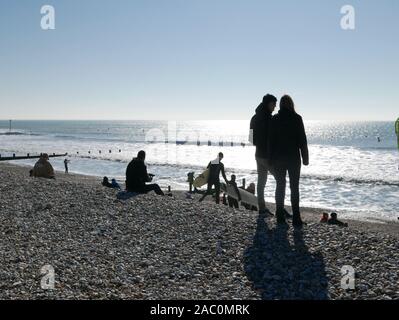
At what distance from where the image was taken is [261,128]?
9.02 m

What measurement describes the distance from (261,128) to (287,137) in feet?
3.53

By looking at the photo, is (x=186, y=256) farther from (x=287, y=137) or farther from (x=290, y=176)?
(x=287, y=137)

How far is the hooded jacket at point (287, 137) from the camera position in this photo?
7.96 metres

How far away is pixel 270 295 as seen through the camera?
5.89 metres

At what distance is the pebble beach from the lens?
6.14 m

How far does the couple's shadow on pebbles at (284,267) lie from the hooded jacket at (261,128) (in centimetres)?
175

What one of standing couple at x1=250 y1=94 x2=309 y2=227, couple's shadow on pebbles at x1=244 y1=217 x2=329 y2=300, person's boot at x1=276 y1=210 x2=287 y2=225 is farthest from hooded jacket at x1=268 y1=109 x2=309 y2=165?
couple's shadow on pebbles at x1=244 y1=217 x2=329 y2=300

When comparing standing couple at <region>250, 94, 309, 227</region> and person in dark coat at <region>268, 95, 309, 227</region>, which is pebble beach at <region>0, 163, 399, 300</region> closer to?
standing couple at <region>250, 94, 309, 227</region>

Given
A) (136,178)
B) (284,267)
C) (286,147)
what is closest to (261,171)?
(286,147)

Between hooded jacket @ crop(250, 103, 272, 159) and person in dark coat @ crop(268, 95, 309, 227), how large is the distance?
2.73 ft

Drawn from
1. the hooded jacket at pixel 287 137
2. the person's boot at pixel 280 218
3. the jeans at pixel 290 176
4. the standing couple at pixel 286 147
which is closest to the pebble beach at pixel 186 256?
the person's boot at pixel 280 218

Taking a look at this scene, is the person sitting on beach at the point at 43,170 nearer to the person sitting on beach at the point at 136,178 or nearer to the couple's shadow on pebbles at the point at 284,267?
the person sitting on beach at the point at 136,178
